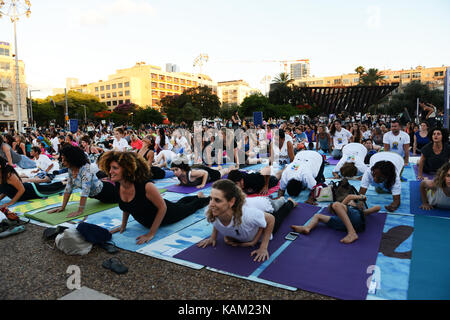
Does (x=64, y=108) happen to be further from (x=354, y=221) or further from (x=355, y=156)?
(x=354, y=221)

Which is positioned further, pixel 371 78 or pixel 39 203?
pixel 371 78

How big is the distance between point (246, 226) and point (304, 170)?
2994mm

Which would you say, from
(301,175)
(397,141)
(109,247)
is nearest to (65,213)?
(109,247)

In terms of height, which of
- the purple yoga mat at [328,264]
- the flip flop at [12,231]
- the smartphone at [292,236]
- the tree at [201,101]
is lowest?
the purple yoga mat at [328,264]

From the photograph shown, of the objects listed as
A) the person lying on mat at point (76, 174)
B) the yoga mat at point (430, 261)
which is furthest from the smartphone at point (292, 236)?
the person lying on mat at point (76, 174)

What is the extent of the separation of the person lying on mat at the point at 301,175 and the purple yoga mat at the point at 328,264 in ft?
6.05

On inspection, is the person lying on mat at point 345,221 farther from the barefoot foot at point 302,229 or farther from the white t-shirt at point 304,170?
the white t-shirt at point 304,170

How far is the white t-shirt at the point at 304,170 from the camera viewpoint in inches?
244

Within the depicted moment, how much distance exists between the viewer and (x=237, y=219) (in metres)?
3.47

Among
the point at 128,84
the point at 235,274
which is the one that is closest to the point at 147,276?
the point at 235,274

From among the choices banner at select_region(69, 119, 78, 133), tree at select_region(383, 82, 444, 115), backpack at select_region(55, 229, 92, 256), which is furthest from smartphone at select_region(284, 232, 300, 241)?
tree at select_region(383, 82, 444, 115)
